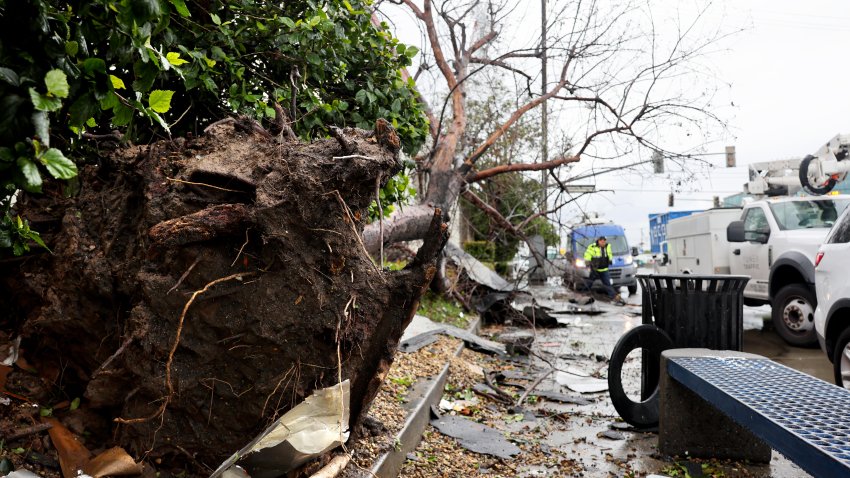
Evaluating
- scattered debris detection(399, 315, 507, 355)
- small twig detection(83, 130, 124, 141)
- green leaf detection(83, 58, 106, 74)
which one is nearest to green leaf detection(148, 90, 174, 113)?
green leaf detection(83, 58, 106, 74)

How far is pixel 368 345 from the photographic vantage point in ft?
10.9

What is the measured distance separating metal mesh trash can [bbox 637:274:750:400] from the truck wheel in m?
4.68

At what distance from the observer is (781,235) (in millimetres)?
10078

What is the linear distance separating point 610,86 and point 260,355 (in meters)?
8.16

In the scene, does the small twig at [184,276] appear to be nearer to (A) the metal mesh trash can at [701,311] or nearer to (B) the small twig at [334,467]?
(B) the small twig at [334,467]

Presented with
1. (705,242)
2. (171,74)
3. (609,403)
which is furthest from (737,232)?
(171,74)

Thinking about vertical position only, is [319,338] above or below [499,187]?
below

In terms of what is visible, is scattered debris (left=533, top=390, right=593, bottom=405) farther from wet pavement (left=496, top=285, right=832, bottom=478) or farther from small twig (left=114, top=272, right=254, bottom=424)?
small twig (left=114, top=272, right=254, bottom=424)

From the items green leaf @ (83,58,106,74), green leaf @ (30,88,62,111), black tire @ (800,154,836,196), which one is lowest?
green leaf @ (30,88,62,111)

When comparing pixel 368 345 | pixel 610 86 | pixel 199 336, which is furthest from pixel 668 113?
pixel 199 336

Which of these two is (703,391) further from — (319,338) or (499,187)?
(499,187)

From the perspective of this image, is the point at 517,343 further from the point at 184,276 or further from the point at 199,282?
the point at 184,276

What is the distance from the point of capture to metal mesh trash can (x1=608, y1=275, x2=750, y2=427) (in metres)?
5.29

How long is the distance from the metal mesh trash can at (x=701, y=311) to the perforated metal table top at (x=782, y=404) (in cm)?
70
